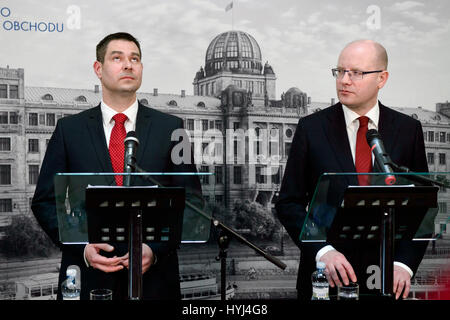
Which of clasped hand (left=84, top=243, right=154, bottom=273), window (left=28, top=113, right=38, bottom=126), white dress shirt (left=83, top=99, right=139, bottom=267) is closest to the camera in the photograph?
clasped hand (left=84, top=243, right=154, bottom=273)

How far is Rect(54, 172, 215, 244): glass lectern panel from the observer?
230cm

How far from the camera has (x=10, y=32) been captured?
15.6ft

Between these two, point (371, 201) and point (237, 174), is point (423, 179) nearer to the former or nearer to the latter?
point (371, 201)

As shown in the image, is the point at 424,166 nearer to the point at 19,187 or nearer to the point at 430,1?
the point at 430,1

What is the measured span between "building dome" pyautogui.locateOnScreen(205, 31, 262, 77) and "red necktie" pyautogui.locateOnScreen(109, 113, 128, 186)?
5.43 ft

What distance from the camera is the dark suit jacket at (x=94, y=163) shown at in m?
3.41

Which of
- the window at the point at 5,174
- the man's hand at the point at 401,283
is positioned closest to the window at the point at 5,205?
the window at the point at 5,174

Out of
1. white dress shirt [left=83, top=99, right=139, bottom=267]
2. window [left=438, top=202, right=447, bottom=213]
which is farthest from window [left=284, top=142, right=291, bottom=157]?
window [left=438, top=202, right=447, bottom=213]

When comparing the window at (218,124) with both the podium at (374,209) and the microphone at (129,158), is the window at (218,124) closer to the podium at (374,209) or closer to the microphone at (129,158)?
the microphone at (129,158)

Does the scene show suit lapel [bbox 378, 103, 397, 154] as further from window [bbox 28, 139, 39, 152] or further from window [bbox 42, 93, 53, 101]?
window [bbox 28, 139, 39, 152]

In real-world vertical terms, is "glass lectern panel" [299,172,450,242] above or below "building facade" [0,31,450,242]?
below

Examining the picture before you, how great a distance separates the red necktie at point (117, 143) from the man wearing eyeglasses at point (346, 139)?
41.3 inches

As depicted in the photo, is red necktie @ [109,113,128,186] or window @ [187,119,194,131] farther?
window @ [187,119,194,131]
